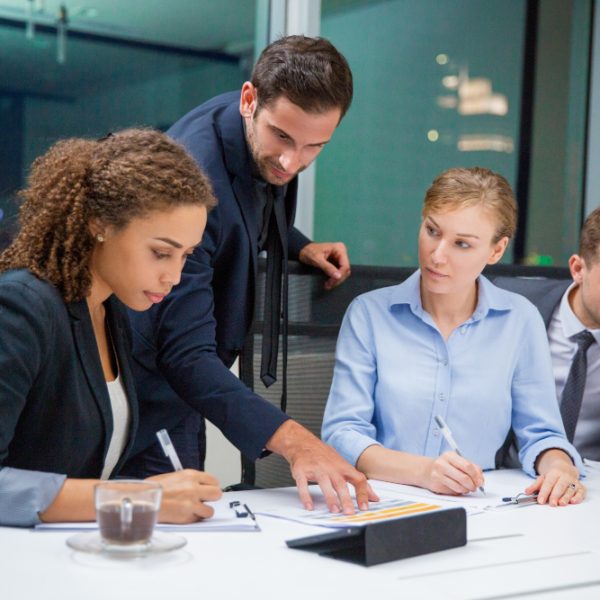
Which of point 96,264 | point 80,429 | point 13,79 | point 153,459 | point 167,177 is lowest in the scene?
point 153,459

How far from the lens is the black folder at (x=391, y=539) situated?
130 cm

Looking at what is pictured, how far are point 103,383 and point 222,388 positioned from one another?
254 mm

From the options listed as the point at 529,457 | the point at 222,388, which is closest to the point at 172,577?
the point at 222,388

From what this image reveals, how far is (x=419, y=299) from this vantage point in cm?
221

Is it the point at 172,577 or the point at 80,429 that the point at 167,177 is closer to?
the point at 80,429

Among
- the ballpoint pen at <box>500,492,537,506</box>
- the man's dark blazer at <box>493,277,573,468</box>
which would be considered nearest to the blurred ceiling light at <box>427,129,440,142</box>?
the man's dark blazer at <box>493,277,573,468</box>

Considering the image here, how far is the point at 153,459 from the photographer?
2.12 meters

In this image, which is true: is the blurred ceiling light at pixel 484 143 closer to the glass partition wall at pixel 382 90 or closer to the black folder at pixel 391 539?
the glass partition wall at pixel 382 90

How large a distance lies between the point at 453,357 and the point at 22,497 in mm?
1079

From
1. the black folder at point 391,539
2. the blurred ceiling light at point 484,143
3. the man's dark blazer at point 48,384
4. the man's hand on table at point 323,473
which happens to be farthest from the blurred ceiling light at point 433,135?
the black folder at point 391,539

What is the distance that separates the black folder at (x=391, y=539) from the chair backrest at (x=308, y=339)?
2.79ft

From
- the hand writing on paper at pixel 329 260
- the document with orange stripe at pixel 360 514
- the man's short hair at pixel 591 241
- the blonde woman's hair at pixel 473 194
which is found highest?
the blonde woman's hair at pixel 473 194

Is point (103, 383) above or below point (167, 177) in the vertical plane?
below

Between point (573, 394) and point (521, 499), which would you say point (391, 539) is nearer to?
point (521, 499)
